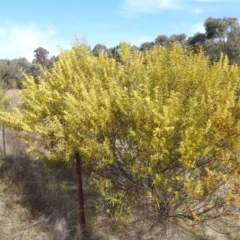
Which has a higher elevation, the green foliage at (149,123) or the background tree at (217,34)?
the background tree at (217,34)

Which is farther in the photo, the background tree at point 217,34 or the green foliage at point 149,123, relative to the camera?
the background tree at point 217,34

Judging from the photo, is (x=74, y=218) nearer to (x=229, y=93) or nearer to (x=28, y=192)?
(x=28, y=192)

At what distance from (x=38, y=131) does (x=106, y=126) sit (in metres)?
1.74

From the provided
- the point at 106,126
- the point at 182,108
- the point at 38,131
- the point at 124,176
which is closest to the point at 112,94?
the point at 106,126

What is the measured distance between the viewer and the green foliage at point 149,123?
6523 mm

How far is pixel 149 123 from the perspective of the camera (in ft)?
21.6

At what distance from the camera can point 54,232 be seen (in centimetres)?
912

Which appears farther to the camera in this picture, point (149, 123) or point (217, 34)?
point (217, 34)

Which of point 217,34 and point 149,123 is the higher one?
point 217,34

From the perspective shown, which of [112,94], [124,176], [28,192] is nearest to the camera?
[112,94]

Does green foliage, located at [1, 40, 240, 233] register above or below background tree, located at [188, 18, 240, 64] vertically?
below

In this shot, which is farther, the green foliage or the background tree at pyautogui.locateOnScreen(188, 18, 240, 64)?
the background tree at pyautogui.locateOnScreen(188, 18, 240, 64)

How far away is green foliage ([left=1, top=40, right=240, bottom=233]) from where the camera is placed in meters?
6.52

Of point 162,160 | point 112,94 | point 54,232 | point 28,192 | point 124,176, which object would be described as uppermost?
point 112,94
